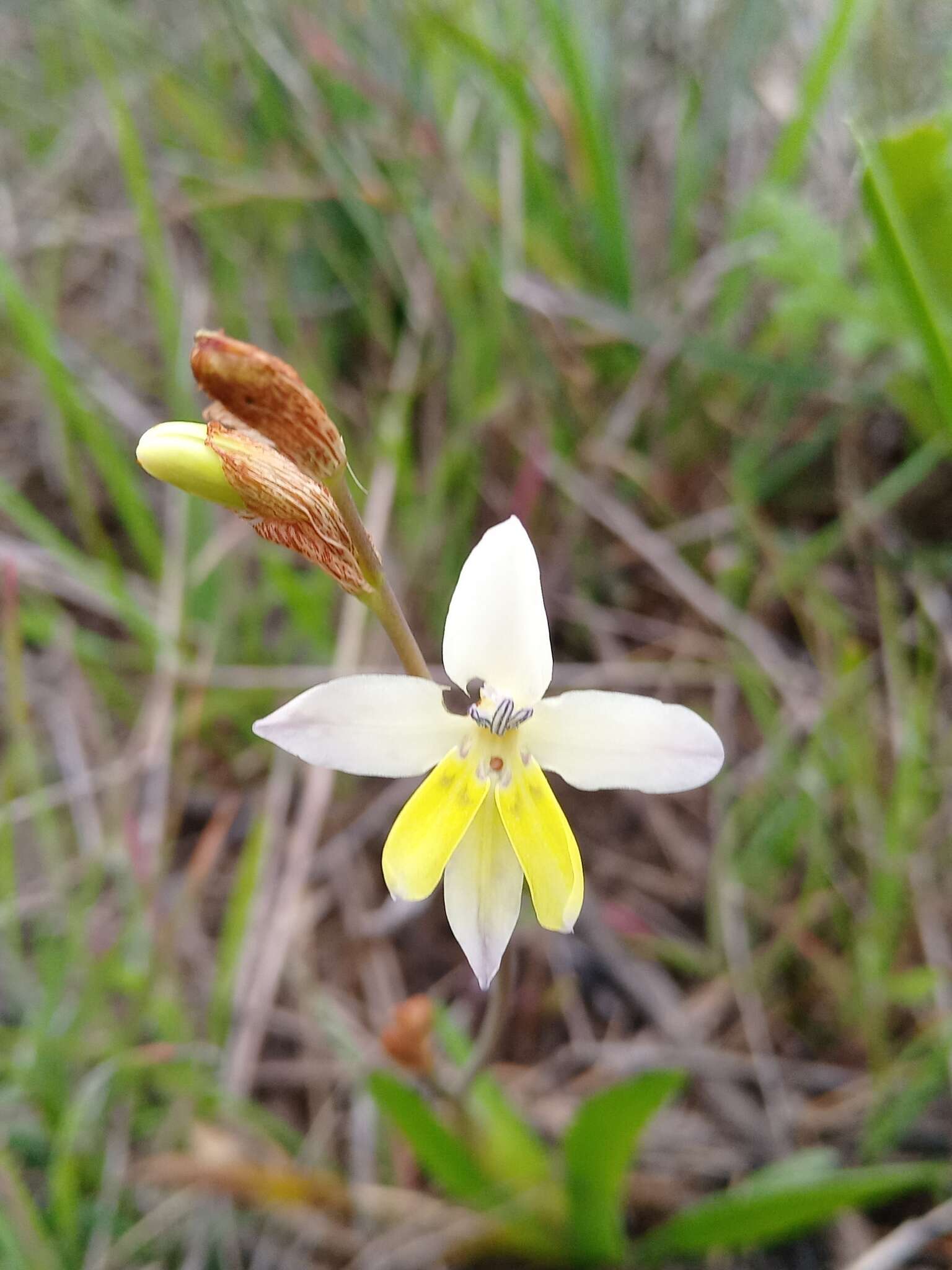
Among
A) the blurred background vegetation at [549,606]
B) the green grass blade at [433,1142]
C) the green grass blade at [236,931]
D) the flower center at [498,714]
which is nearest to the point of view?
the flower center at [498,714]

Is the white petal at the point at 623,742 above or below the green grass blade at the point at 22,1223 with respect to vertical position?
above

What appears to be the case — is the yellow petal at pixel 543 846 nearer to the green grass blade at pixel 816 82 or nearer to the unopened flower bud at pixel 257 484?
the unopened flower bud at pixel 257 484

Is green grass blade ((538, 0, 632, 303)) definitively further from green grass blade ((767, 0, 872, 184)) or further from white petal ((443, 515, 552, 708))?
white petal ((443, 515, 552, 708))

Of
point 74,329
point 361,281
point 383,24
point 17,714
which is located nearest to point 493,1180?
point 17,714

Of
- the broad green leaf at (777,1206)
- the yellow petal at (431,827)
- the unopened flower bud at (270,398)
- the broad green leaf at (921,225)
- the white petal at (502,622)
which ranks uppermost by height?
the broad green leaf at (921,225)

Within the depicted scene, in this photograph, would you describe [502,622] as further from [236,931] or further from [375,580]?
[236,931]

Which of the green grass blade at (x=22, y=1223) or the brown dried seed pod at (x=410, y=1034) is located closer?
the brown dried seed pod at (x=410, y=1034)

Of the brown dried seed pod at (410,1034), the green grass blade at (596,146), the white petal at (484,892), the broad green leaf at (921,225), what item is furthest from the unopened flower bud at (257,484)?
the green grass blade at (596,146)
